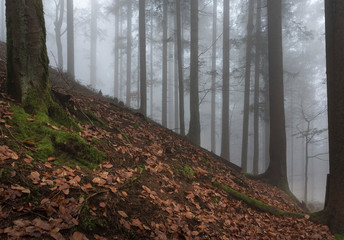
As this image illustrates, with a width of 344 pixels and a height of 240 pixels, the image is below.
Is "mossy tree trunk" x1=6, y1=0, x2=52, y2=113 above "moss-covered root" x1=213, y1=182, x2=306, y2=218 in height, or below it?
above

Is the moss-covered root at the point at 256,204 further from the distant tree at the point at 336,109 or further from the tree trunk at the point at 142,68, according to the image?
the tree trunk at the point at 142,68

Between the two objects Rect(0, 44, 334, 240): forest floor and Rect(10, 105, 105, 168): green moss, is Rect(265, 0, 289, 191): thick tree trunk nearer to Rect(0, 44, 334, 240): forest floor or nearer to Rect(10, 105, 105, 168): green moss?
Rect(0, 44, 334, 240): forest floor

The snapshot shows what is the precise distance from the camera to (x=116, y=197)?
3.02 metres

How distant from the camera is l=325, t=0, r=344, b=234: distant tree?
488cm

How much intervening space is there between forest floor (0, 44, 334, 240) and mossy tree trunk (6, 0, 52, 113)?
252mm

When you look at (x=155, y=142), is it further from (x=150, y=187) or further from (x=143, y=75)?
(x=143, y=75)

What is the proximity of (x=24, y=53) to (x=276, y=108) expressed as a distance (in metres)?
9.07

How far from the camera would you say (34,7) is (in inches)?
160

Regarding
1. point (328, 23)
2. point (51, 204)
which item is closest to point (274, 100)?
point (328, 23)

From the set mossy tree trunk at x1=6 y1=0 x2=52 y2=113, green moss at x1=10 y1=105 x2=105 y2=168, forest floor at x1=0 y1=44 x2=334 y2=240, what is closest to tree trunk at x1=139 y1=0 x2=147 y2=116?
forest floor at x1=0 y1=44 x2=334 y2=240

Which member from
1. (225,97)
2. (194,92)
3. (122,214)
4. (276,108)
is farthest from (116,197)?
(225,97)

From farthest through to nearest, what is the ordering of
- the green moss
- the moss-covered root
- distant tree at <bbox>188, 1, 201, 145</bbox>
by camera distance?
distant tree at <bbox>188, 1, 201, 145</bbox> → the moss-covered root → the green moss

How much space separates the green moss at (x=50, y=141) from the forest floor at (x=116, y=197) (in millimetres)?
31

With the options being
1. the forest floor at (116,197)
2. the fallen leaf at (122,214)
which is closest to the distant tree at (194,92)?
the forest floor at (116,197)
